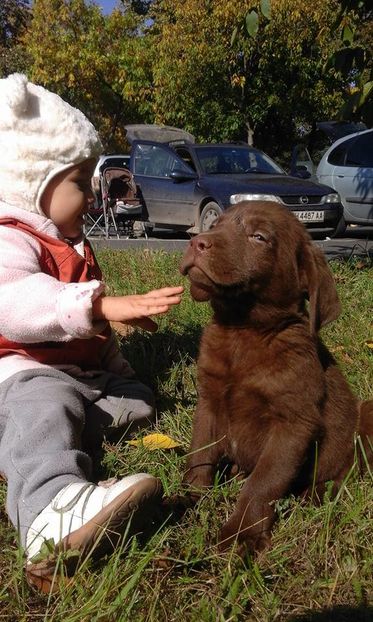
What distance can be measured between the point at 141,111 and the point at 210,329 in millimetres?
28516

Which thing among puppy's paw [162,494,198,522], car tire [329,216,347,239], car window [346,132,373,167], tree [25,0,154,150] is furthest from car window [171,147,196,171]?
tree [25,0,154,150]

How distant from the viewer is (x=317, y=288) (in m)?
2.52

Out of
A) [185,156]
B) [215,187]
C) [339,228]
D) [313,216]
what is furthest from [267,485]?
[185,156]

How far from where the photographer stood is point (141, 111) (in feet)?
97.7

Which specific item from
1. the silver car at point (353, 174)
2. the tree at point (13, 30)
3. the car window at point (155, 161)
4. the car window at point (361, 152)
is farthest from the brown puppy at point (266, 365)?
the tree at point (13, 30)

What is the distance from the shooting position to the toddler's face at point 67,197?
2.93 metres

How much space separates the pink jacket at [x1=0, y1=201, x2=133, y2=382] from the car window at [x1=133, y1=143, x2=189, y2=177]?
11.4m

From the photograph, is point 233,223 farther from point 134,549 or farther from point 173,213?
point 173,213

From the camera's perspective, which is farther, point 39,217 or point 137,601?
point 39,217

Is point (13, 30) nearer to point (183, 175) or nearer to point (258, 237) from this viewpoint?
point (183, 175)

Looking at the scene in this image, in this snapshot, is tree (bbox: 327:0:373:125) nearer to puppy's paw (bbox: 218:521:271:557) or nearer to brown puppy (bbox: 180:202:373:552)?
brown puppy (bbox: 180:202:373:552)

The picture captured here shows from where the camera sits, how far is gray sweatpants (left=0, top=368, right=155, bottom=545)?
2156 millimetres

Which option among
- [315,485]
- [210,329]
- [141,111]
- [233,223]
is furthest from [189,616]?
[141,111]

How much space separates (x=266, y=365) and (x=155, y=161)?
1349cm
